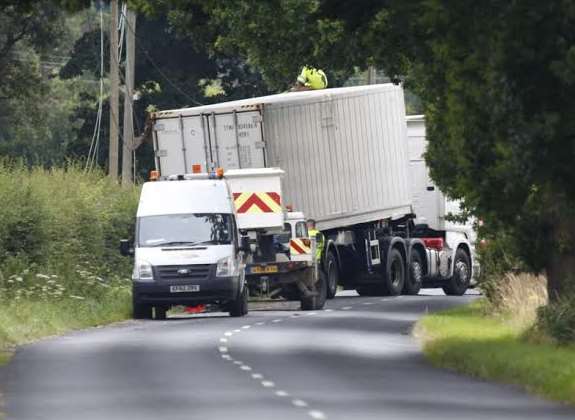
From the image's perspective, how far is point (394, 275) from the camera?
49.6 meters

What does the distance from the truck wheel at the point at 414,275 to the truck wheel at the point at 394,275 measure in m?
0.37

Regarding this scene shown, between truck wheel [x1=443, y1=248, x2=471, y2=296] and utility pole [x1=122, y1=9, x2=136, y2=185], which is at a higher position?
utility pole [x1=122, y1=9, x2=136, y2=185]

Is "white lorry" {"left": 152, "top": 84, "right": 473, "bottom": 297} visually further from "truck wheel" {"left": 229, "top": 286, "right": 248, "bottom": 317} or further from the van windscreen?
"truck wheel" {"left": 229, "top": 286, "right": 248, "bottom": 317}

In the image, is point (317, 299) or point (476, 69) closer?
point (476, 69)

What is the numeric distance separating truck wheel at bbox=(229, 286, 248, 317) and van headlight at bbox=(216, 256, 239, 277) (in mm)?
982

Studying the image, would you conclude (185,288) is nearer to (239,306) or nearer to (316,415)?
(239,306)

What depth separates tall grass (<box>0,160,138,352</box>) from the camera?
121ft

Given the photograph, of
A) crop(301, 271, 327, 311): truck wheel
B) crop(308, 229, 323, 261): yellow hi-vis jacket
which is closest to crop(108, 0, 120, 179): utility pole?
Result: crop(308, 229, 323, 261): yellow hi-vis jacket

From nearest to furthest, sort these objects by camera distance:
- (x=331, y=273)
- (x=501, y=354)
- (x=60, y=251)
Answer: (x=501, y=354) → (x=60, y=251) → (x=331, y=273)

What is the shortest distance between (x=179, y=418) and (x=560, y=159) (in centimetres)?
716

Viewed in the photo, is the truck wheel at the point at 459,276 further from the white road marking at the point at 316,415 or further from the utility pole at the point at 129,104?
the white road marking at the point at 316,415

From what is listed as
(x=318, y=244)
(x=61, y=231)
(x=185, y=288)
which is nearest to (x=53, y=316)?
(x=185, y=288)

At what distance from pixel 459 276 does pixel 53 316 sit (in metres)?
18.2

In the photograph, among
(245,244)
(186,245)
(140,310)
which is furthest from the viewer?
(245,244)
